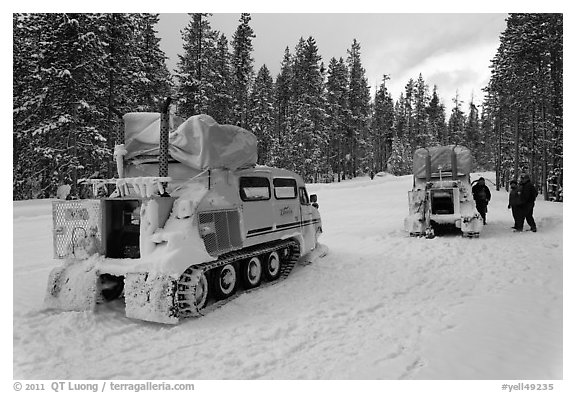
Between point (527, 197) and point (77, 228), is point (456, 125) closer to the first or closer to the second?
point (527, 197)

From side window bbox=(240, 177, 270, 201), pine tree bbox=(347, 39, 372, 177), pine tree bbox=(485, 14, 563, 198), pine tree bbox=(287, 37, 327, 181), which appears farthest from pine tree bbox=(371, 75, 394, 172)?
side window bbox=(240, 177, 270, 201)

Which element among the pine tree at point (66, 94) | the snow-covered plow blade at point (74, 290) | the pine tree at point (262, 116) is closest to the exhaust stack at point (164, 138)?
the snow-covered plow blade at point (74, 290)

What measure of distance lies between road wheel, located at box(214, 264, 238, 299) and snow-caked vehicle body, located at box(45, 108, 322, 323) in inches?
0.7

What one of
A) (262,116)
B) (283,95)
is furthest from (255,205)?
(283,95)

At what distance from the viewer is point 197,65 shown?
28.4 meters

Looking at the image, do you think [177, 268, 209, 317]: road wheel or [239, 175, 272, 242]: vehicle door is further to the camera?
[239, 175, 272, 242]: vehicle door

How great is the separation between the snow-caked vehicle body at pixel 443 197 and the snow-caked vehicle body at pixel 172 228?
658 centimetres

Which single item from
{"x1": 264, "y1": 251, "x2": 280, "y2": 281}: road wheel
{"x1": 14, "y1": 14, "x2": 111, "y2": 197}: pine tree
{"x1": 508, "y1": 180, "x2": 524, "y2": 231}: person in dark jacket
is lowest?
{"x1": 264, "y1": 251, "x2": 280, "y2": 281}: road wheel

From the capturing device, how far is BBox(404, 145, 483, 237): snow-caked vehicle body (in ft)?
39.7

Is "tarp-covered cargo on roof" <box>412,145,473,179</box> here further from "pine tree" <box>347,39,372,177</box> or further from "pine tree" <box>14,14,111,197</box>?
"pine tree" <box>347,39,372,177</box>

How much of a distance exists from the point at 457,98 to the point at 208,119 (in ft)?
266

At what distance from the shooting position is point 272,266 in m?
7.78

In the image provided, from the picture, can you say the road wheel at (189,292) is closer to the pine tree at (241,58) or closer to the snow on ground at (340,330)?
the snow on ground at (340,330)
